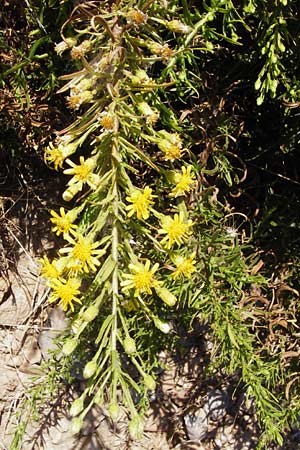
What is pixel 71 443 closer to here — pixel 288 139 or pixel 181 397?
pixel 181 397

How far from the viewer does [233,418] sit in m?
2.25

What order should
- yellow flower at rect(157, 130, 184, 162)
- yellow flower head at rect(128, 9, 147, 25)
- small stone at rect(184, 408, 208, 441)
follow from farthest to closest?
A: small stone at rect(184, 408, 208, 441) < yellow flower at rect(157, 130, 184, 162) < yellow flower head at rect(128, 9, 147, 25)

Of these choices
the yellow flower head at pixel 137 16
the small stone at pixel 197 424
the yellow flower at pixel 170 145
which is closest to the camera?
the yellow flower head at pixel 137 16

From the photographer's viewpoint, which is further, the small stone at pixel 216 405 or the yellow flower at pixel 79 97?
the small stone at pixel 216 405

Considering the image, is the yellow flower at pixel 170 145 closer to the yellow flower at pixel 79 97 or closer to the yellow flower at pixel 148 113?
the yellow flower at pixel 148 113

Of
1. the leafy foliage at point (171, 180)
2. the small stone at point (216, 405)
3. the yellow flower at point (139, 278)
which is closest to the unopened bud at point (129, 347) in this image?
the leafy foliage at point (171, 180)

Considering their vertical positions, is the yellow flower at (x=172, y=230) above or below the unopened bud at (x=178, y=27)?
below

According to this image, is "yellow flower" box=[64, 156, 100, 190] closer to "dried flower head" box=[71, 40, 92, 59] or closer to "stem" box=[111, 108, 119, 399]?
"stem" box=[111, 108, 119, 399]

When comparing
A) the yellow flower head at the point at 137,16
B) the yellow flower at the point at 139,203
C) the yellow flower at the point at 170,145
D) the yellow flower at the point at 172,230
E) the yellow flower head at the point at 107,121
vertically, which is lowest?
the yellow flower at the point at 172,230

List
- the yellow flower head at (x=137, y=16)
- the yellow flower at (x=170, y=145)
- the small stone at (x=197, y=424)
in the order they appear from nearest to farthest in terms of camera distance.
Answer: the yellow flower head at (x=137, y=16), the yellow flower at (x=170, y=145), the small stone at (x=197, y=424)

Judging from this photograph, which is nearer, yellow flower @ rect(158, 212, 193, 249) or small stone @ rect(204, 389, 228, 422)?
yellow flower @ rect(158, 212, 193, 249)

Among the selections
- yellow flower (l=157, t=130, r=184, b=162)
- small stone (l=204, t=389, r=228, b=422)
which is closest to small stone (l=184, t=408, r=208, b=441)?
small stone (l=204, t=389, r=228, b=422)

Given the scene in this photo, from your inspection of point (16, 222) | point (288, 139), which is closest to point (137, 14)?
point (288, 139)

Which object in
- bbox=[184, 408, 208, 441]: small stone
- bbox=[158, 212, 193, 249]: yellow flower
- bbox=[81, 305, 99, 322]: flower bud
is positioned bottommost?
bbox=[184, 408, 208, 441]: small stone
